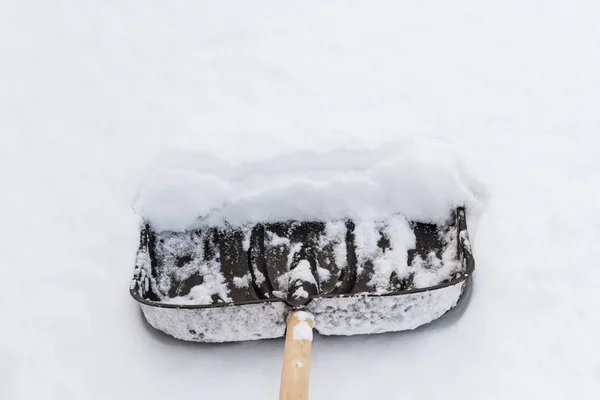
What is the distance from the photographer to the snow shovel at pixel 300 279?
1.45 m

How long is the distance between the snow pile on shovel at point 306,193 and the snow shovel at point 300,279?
4 cm

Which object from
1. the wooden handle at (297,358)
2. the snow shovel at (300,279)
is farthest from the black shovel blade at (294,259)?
the wooden handle at (297,358)

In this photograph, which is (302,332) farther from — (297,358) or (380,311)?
(380,311)

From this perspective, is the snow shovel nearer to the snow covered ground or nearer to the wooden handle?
the wooden handle

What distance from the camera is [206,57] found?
2383 millimetres

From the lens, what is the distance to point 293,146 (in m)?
1.93

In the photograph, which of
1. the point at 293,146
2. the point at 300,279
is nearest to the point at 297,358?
the point at 300,279

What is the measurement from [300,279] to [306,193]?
35 cm

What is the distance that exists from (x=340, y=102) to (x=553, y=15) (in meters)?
1.13

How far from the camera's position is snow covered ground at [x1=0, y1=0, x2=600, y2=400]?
1.62 m

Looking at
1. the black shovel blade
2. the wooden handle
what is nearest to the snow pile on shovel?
the black shovel blade

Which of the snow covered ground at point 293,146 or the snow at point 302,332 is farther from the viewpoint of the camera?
the snow covered ground at point 293,146

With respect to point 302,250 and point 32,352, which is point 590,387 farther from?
point 32,352

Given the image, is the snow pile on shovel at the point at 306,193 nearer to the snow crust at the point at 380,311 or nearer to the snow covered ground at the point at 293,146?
the snow covered ground at the point at 293,146
